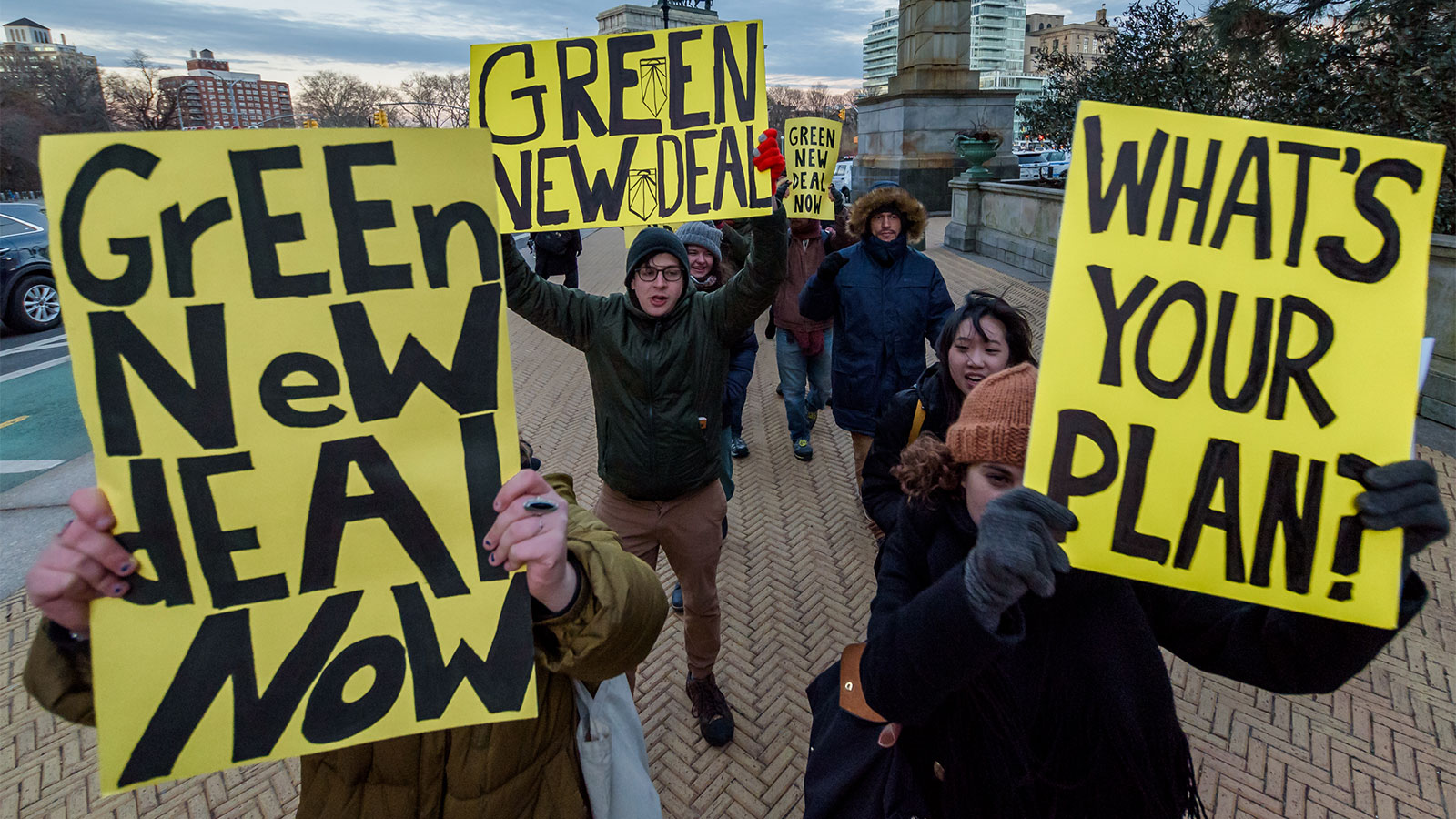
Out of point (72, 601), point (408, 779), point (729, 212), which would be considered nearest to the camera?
point (72, 601)

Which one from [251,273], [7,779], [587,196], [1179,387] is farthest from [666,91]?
[7,779]

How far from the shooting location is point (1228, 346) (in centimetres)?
137

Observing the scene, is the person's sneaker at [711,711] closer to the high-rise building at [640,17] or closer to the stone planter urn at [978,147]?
the stone planter urn at [978,147]

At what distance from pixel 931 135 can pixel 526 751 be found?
1888 centimetres

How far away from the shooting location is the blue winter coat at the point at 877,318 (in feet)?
13.6

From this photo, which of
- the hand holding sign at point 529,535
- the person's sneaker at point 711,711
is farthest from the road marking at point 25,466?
the hand holding sign at point 529,535

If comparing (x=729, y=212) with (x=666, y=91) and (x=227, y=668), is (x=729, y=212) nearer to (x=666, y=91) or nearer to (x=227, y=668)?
(x=666, y=91)

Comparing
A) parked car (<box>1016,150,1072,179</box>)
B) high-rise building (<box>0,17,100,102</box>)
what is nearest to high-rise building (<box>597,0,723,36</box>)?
high-rise building (<box>0,17,100,102</box>)

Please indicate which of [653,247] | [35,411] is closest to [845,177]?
[35,411]

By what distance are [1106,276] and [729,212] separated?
1802 millimetres

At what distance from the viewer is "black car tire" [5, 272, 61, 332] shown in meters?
11.2

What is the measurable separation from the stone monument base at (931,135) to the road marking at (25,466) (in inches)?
610

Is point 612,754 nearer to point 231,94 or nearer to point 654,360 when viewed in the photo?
point 654,360

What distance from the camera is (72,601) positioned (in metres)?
1.30
